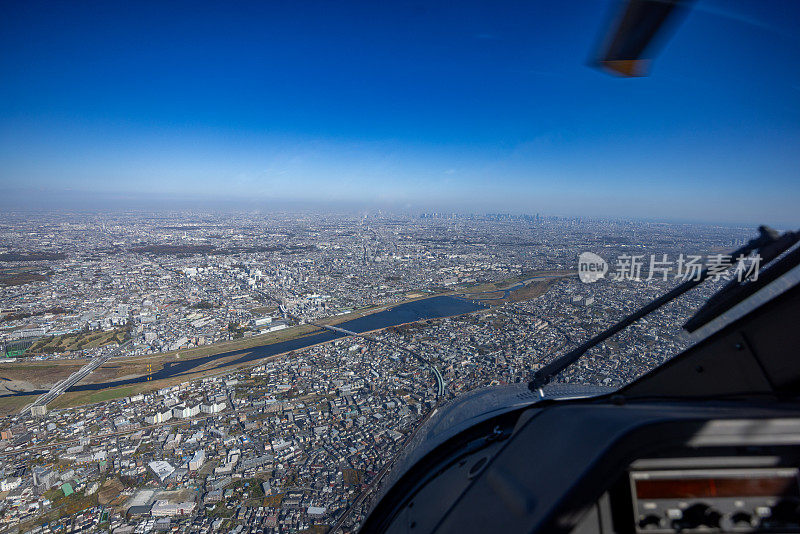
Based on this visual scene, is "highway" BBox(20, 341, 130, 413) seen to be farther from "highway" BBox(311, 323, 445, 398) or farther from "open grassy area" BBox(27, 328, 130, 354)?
"highway" BBox(311, 323, 445, 398)

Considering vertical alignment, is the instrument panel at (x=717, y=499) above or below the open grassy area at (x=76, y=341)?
above

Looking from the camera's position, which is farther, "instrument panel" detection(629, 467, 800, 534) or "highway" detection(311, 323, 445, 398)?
"highway" detection(311, 323, 445, 398)

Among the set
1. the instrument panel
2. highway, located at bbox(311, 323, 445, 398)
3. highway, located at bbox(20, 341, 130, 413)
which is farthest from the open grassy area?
the instrument panel

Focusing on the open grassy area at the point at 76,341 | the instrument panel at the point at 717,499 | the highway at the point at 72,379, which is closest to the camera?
the instrument panel at the point at 717,499

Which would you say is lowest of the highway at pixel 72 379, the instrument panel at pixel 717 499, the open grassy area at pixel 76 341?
the highway at pixel 72 379

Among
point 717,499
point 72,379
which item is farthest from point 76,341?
A: point 717,499

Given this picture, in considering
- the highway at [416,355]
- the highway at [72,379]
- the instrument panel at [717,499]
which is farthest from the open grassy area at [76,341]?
the instrument panel at [717,499]

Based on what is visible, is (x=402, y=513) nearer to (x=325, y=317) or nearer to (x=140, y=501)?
(x=140, y=501)

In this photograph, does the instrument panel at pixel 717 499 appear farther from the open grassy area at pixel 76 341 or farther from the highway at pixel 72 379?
the open grassy area at pixel 76 341
